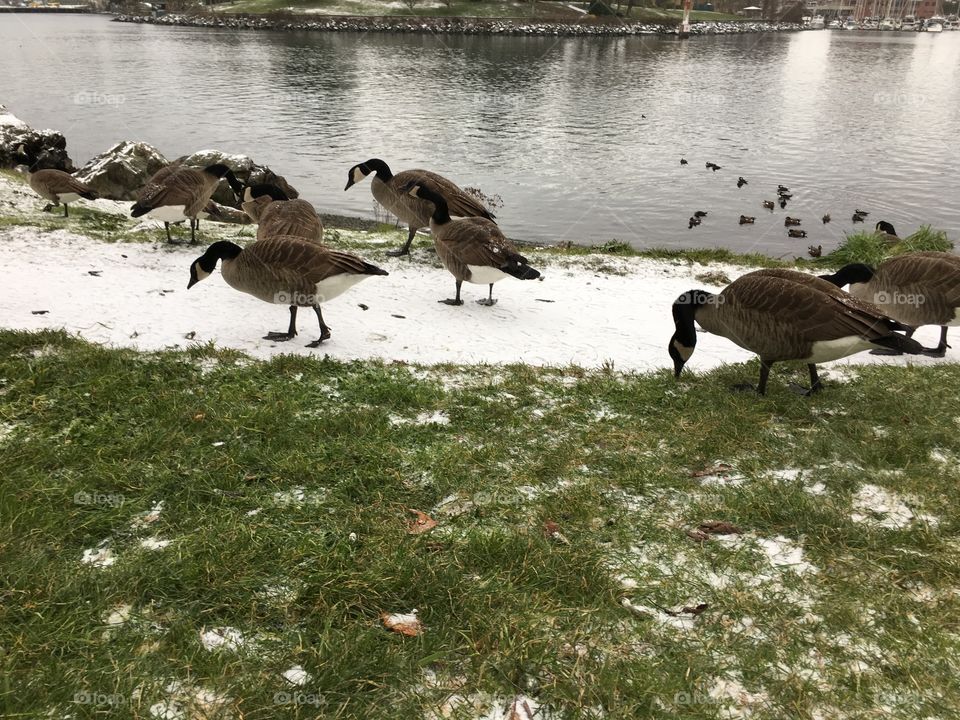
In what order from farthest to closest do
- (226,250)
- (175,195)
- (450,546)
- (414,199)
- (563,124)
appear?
1. (563,124)
2. (414,199)
3. (175,195)
4. (226,250)
5. (450,546)

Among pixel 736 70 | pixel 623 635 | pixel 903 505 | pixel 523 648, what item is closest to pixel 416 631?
pixel 523 648

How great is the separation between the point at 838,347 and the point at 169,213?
11.7m

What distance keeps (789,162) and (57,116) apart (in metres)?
44.3

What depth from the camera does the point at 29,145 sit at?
22281mm

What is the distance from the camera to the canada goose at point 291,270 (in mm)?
8305

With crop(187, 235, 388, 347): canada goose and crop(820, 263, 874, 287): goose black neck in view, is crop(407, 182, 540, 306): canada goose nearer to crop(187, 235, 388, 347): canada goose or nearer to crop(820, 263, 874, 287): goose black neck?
crop(187, 235, 388, 347): canada goose

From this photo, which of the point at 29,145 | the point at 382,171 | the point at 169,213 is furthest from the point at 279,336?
the point at 29,145

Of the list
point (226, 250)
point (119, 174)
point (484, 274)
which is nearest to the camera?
point (226, 250)

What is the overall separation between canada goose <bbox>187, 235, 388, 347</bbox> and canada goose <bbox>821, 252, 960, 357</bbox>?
24.1 ft

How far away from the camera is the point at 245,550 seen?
4371 mm

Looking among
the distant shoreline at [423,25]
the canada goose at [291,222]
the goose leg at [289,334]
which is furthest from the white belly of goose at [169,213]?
the distant shoreline at [423,25]

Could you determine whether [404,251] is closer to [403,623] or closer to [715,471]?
[715,471]

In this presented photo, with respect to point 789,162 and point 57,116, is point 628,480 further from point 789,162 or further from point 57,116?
point 57,116

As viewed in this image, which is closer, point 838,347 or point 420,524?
point 420,524
